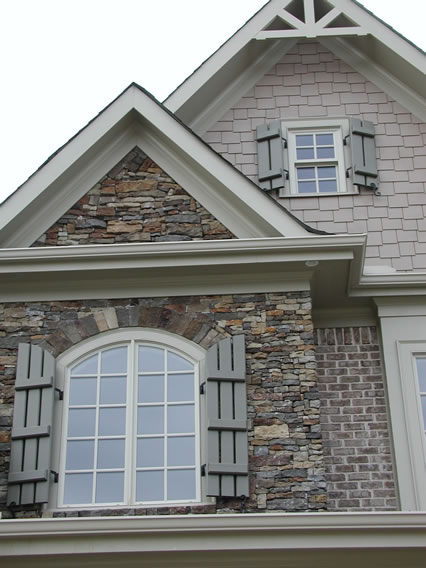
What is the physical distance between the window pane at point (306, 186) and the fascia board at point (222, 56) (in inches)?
65.9

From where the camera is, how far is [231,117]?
482 inches

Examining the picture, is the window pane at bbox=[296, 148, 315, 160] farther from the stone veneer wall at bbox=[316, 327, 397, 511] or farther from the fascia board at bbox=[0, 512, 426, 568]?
the fascia board at bbox=[0, 512, 426, 568]

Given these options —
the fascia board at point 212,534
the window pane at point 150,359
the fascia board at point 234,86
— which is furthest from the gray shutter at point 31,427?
the fascia board at point 234,86

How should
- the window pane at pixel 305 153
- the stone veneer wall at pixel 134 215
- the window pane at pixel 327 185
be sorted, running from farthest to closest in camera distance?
the window pane at pixel 305 153 < the window pane at pixel 327 185 < the stone veneer wall at pixel 134 215

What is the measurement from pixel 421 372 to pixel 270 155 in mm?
3229

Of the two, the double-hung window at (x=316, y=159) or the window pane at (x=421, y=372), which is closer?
the window pane at (x=421, y=372)

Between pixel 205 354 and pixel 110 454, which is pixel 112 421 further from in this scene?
pixel 205 354

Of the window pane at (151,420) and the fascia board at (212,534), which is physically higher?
the window pane at (151,420)

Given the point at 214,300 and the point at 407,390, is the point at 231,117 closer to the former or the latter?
the point at 214,300

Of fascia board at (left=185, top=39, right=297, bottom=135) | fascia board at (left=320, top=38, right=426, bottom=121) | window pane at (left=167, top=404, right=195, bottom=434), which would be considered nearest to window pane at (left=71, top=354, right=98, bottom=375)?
window pane at (left=167, top=404, right=195, bottom=434)

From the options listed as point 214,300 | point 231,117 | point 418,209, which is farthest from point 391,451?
point 231,117

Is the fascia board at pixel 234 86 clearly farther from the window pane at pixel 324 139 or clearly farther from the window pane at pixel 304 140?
the window pane at pixel 324 139

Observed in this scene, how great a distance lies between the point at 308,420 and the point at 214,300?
1565 mm

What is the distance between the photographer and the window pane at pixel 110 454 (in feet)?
29.7
